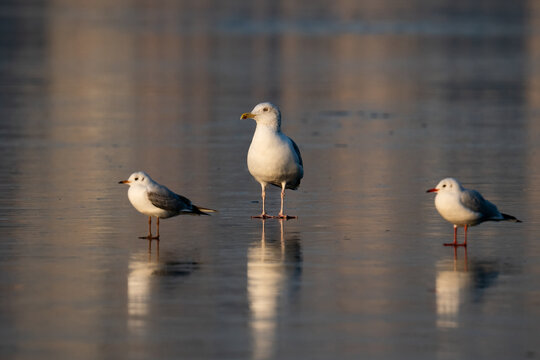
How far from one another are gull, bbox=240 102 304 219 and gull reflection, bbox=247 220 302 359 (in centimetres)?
119

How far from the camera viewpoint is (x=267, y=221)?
14250mm

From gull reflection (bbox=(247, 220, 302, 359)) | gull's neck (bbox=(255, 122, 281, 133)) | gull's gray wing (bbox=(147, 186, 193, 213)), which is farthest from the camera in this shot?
gull's neck (bbox=(255, 122, 281, 133))

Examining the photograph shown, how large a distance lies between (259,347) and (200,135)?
1574 cm

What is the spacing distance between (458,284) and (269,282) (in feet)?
4.91

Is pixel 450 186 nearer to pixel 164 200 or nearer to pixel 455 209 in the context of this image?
pixel 455 209

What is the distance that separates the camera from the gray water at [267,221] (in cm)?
896

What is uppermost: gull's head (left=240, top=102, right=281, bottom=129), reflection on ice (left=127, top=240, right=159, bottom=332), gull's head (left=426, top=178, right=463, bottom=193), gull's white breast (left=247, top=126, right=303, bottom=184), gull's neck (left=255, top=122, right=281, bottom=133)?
gull's head (left=240, top=102, right=281, bottom=129)

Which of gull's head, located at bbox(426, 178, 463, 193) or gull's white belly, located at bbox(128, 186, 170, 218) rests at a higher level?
gull's head, located at bbox(426, 178, 463, 193)

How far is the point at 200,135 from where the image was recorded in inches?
948

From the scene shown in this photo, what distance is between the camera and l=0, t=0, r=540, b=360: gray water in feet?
29.4

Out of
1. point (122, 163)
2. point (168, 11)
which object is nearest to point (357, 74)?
point (122, 163)

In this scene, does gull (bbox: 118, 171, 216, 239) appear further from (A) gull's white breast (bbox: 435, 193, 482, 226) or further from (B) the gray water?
(A) gull's white breast (bbox: 435, 193, 482, 226)

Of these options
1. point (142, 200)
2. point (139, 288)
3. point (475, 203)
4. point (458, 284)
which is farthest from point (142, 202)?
point (458, 284)

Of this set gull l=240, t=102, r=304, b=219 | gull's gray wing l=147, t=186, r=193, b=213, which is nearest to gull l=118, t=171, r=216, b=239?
gull's gray wing l=147, t=186, r=193, b=213
